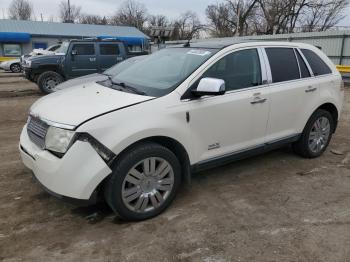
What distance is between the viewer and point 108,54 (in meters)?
13.1

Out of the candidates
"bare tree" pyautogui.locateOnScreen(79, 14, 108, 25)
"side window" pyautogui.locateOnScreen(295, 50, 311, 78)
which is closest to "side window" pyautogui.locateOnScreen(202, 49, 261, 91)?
"side window" pyautogui.locateOnScreen(295, 50, 311, 78)

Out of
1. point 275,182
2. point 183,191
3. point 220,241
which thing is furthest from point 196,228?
point 275,182

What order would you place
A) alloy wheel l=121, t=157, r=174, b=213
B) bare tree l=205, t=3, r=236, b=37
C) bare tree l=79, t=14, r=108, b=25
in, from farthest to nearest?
bare tree l=79, t=14, r=108, b=25 < bare tree l=205, t=3, r=236, b=37 < alloy wheel l=121, t=157, r=174, b=213

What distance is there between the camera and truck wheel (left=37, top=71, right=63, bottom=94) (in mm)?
12117

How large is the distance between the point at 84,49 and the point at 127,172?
1038cm

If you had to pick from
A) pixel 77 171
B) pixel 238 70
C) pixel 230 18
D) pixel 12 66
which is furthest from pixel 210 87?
pixel 230 18

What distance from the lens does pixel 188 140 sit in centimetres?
353

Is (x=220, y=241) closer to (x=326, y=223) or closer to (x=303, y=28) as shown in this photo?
(x=326, y=223)

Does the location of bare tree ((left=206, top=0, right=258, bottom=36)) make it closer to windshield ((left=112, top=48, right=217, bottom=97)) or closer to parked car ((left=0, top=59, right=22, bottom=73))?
parked car ((left=0, top=59, right=22, bottom=73))

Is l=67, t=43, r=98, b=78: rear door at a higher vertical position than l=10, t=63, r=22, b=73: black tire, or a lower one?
higher

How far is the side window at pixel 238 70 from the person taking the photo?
384cm

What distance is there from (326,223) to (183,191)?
156 cm

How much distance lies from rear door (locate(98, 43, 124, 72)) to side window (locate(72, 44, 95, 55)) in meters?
0.32

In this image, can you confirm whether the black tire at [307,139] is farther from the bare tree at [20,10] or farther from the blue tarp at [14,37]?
the bare tree at [20,10]
